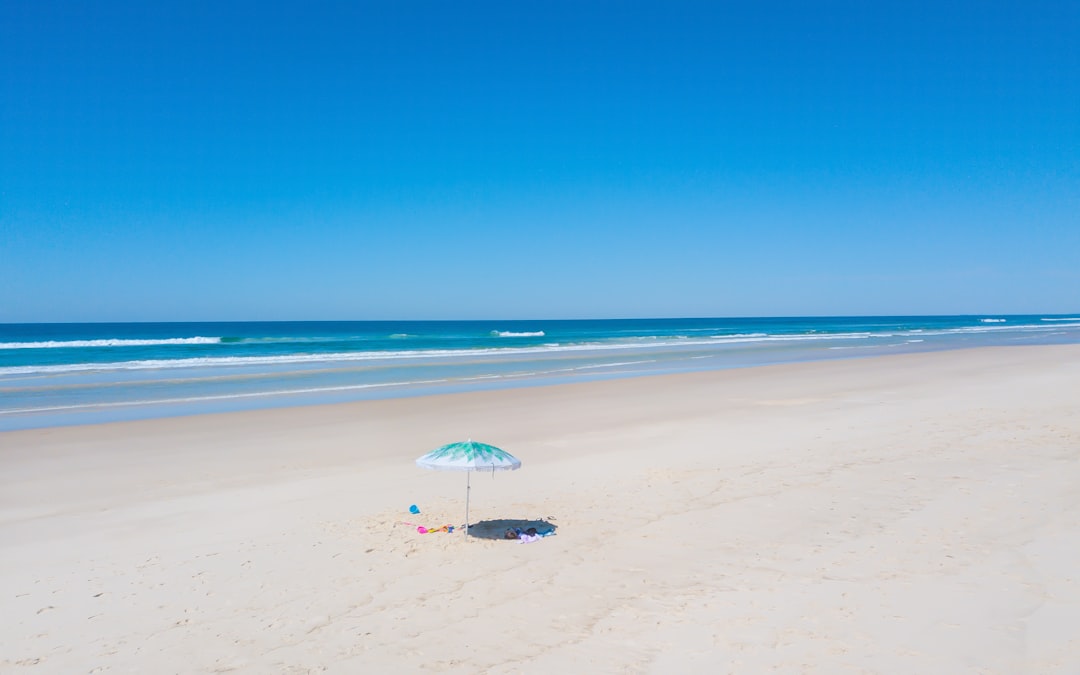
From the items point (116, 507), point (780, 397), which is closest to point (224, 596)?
point (116, 507)

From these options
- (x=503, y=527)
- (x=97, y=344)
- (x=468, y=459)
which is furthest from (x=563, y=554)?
(x=97, y=344)

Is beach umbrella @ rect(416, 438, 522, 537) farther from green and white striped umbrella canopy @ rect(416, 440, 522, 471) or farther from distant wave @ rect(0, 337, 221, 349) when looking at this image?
distant wave @ rect(0, 337, 221, 349)

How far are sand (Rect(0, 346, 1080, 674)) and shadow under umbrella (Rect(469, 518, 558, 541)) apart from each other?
0.74ft

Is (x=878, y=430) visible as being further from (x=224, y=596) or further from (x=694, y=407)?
(x=224, y=596)

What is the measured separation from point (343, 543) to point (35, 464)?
721 centimetres

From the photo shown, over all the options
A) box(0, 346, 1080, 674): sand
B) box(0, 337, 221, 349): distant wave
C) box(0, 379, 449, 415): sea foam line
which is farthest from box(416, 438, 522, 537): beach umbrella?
box(0, 337, 221, 349): distant wave

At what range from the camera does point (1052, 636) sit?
199 inches

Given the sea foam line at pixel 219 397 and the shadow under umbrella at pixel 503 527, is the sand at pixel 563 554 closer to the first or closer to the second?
the shadow under umbrella at pixel 503 527

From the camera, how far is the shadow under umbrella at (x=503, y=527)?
7.60 metres

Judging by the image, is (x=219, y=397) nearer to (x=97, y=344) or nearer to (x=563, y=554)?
(x=563, y=554)

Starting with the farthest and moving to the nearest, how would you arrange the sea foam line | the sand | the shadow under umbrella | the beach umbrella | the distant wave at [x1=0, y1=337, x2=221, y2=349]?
the distant wave at [x1=0, y1=337, x2=221, y2=349]
the sea foam line
the shadow under umbrella
the beach umbrella
the sand

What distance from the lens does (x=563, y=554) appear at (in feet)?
22.8

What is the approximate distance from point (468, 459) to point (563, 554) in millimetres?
1312

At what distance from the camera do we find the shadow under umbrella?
24.9 feet
